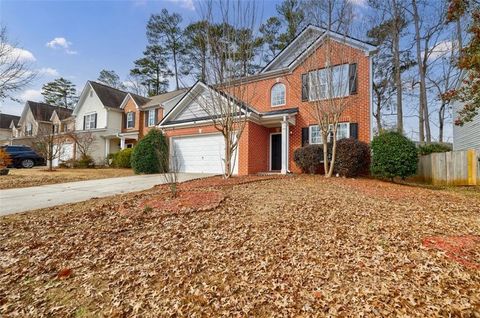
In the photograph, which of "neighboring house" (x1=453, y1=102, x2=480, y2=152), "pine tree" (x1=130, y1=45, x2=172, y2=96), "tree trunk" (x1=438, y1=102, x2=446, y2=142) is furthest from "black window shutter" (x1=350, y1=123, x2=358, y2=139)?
"pine tree" (x1=130, y1=45, x2=172, y2=96)

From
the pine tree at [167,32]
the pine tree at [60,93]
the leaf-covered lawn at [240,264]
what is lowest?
the leaf-covered lawn at [240,264]

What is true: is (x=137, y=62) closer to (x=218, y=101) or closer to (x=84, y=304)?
(x=218, y=101)

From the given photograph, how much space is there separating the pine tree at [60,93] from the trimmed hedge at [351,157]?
4107 centimetres

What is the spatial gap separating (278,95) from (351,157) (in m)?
→ 5.99

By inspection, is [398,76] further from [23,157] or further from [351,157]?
[23,157]

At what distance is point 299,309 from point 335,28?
11.0 m

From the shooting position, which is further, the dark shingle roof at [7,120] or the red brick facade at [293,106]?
the dark shingle roof at [7,120]

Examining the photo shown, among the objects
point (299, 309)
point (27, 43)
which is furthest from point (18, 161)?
point (299, 309)

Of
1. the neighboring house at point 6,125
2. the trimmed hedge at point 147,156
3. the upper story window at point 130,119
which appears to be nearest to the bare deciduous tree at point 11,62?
the trimmed hedge at point 147,156

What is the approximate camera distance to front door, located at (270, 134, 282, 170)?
521 inches

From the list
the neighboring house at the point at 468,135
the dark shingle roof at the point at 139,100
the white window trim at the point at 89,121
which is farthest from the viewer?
Answer: the white window trim at the point at 89,121

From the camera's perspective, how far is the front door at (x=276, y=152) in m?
13.2

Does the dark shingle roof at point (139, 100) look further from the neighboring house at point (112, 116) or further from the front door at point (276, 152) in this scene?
the front door at point (276, 152)

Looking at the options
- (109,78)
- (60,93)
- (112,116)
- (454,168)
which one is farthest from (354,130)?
(60,93)
